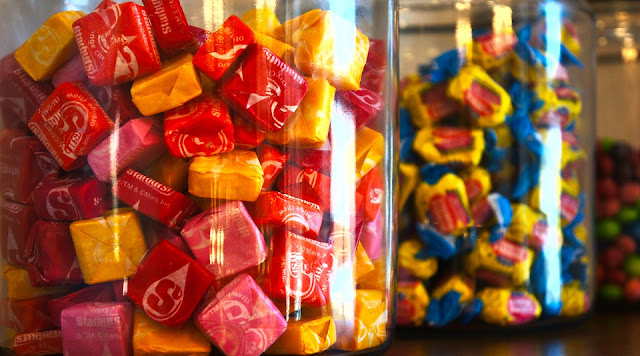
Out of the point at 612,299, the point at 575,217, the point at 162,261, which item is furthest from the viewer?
the point at 612,299

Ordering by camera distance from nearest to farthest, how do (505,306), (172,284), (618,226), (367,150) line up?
(172,284) < (367,150) < (505,306) < (618,226)

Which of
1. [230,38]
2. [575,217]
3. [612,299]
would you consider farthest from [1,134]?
[612,299]

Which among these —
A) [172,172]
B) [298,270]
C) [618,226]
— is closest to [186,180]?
[172,172]

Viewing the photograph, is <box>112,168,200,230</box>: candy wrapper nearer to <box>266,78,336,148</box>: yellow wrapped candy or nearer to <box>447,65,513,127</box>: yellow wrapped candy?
<box>266,78,336,148</box>: yellow wrapped candy

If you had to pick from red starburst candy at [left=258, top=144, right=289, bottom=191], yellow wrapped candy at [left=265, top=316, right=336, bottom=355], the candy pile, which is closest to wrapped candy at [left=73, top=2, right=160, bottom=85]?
red starburst candy at [left=258, top=144, right=289, bottom=191]

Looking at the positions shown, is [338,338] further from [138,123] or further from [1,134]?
[1,134]

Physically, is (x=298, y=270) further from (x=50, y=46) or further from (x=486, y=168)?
(x=486, y=168)
